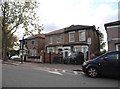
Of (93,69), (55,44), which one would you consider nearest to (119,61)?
(93,69)

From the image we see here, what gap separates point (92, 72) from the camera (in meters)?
14.1

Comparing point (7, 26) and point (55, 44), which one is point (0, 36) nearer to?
point (7, 26)

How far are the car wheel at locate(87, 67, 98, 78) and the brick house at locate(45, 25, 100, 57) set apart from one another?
24.3 metres

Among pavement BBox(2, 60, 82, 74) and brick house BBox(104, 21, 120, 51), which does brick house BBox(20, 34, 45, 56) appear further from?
brick house BBox(104, 21, 120, 51)

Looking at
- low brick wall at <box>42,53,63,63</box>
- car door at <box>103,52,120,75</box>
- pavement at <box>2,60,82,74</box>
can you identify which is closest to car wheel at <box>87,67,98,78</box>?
car door at <box>103,52,120,75</box>

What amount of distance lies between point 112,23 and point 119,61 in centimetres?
1540

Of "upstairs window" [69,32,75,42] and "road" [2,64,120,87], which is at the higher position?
"upstairs window" [69,32,75,42]

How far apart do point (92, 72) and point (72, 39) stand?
3012 centimetres

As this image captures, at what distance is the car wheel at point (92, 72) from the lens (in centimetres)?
1400

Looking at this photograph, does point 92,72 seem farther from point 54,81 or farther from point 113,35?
point 113,35

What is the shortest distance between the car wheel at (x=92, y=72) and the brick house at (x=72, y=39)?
79.6 ft

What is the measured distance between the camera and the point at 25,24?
42094 millimetres

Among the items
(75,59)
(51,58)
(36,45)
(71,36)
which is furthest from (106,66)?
(36,45)

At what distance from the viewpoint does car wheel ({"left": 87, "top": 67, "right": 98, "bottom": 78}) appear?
14.0 meters
